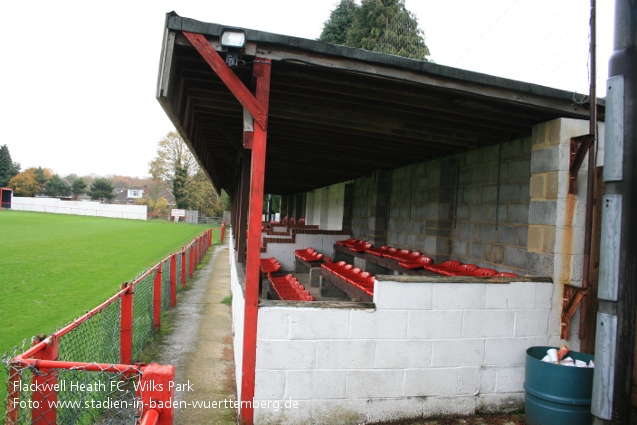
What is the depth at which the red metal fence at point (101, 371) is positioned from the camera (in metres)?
2.00

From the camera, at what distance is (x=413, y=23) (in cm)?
3250

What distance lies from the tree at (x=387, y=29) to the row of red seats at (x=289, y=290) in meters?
25.2

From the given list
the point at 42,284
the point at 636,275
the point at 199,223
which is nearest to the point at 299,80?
the point at 636,275

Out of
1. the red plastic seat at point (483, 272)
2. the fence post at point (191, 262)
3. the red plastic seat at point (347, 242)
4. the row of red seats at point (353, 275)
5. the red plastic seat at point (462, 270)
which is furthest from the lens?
the fence post at point (191, 262)

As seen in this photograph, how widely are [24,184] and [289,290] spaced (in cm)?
7566

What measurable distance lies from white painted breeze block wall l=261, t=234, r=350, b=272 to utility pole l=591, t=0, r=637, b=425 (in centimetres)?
791

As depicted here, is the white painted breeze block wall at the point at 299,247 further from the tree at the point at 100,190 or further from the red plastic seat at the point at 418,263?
the tree at the point at 100,190

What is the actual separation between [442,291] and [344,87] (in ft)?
6.84

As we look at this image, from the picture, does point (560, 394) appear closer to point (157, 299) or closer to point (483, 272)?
point (483, 272)

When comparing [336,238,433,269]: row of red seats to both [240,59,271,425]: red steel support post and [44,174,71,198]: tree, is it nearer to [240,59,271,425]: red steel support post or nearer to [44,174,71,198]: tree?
[240,59,271,425]: red steel support post

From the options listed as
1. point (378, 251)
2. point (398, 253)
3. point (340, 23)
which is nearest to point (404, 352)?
point (398, 253)

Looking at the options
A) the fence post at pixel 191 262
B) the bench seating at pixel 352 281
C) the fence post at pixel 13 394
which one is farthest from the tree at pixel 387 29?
the fence post at pixel 13 394

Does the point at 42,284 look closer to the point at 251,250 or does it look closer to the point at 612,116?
the point at 251,250

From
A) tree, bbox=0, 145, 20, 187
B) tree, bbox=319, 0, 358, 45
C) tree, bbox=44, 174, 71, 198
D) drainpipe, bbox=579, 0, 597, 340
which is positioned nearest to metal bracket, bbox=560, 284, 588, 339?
drainpipe, bbox=579, 0, 597, 340
